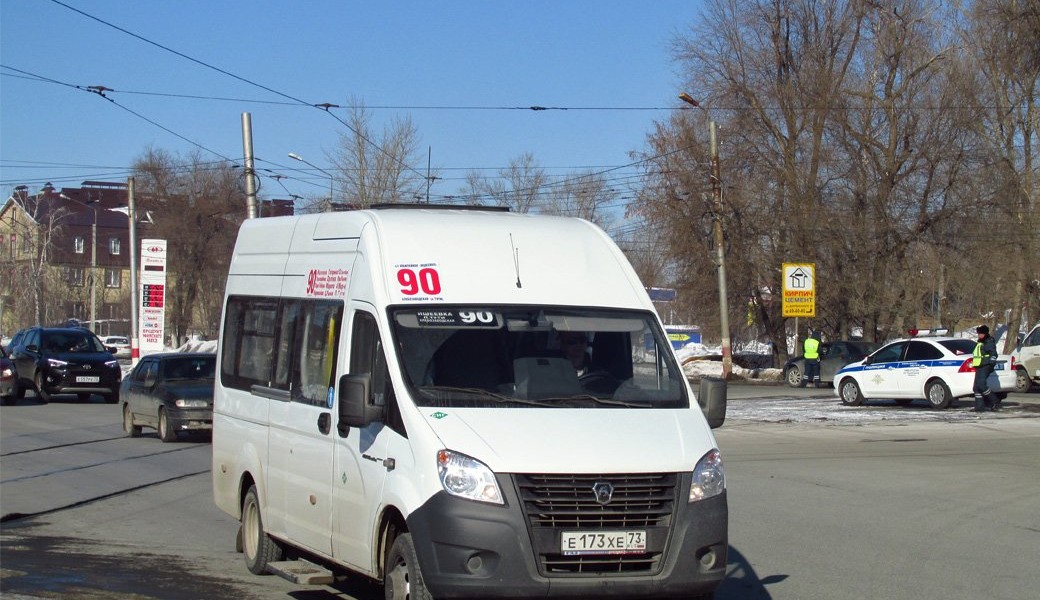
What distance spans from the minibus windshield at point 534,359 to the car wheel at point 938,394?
20.7m

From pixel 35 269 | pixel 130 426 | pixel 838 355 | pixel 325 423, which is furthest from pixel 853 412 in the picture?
pixel 35 269

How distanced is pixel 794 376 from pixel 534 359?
110 feet

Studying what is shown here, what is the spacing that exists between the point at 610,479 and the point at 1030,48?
39.5 m

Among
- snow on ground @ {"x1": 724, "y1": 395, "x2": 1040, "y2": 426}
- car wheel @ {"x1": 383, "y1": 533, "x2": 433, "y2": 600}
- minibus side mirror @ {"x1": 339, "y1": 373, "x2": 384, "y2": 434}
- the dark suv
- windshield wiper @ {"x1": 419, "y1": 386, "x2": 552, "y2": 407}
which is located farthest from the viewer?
the dark suv

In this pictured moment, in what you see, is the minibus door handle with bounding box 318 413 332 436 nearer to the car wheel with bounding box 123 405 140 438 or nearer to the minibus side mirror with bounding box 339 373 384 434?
the minibus side mirror with bounding box 339 373 384 434

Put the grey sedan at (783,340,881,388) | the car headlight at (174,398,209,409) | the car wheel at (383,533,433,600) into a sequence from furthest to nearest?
the grey sedan at (783,340,881,388), the car headlight at (174,398,209,409), the car wheel at (383,533,433,600)

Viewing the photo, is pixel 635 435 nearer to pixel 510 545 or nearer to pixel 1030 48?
pixel 510 545

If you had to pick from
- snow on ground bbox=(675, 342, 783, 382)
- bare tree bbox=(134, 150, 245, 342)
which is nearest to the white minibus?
snow on ground bbox=(675, 342, 783, 382)

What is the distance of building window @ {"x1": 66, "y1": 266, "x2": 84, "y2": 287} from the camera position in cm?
7959

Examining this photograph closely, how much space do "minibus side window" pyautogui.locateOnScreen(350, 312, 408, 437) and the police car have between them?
21469 millimetres

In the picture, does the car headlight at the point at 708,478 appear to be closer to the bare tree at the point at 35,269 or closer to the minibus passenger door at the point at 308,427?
the minibus passenger door at the point at 308,427

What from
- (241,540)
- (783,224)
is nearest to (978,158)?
(783,224)

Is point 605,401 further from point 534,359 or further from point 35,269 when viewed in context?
point 35,269

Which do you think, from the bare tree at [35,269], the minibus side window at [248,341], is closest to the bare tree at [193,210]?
the bare tree at [35,269]
